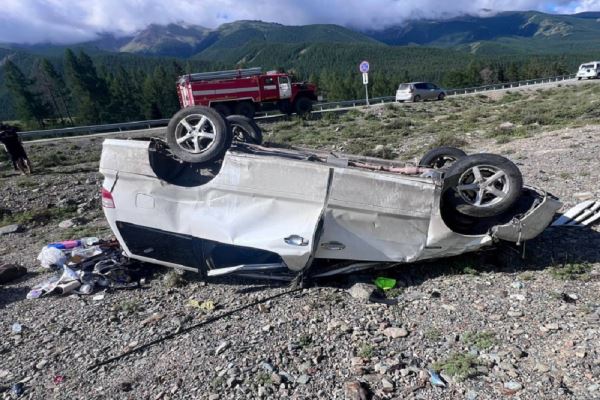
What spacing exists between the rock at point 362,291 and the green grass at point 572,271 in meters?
1.69

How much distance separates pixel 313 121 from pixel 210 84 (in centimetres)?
541

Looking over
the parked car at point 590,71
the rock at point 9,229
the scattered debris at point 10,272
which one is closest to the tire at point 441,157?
the scattered debris at point 10,272

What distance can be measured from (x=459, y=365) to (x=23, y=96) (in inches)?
2301

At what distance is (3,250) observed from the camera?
616 cm

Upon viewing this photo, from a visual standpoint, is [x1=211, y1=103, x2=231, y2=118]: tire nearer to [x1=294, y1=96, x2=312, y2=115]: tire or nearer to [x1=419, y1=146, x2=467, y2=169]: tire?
[x1=294, y1=96, x2=312, y2=115]: tire

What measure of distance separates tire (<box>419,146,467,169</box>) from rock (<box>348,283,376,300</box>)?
1750 mm

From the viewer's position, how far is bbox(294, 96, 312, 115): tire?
21.1 m

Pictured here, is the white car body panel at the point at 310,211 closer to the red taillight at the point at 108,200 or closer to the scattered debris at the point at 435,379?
the red taillight at the point at 108,200

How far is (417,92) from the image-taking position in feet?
81.9

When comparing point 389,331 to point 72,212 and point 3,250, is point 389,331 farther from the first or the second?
point 72,212

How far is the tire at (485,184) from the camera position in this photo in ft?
11.1

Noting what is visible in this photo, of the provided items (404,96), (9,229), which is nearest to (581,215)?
(9,229)

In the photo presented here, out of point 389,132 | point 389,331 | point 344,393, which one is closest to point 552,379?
point 389,331

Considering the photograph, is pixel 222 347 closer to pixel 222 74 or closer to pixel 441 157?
pixel 441 157
